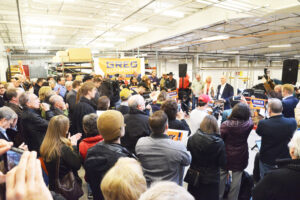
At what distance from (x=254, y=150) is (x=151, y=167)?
3236mm

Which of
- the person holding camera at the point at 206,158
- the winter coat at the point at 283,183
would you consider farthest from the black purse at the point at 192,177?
the winter coat at the point at 283,183

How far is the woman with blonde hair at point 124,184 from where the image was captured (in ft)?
2.51

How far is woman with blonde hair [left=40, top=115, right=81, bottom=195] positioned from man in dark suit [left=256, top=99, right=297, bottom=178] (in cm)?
204

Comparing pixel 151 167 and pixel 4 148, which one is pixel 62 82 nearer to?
pixel 151 167

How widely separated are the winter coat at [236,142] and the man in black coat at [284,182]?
0.77 metres

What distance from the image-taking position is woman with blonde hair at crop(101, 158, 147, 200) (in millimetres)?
765

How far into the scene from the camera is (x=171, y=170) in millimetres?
1502

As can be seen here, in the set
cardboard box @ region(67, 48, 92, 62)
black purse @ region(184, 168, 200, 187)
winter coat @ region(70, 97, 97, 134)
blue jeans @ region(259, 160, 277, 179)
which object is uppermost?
cardboard box @ region(67, 48, 92, 62)

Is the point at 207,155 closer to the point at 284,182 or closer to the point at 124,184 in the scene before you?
the point at 284,182

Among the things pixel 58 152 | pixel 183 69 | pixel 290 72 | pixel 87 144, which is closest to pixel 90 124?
pixel 87 144

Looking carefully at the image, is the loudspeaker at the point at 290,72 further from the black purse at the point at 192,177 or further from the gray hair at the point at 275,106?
the black purse at the point at 192,177

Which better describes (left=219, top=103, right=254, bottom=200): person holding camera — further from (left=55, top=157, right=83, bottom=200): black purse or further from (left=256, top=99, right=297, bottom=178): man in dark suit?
(left=55, top=157, right=83, bottom=200): black purse

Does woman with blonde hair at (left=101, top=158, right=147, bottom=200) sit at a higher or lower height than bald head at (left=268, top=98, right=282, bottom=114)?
lower

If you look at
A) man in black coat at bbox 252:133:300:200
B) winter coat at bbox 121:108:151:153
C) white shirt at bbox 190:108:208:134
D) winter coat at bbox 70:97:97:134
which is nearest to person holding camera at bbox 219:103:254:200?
white shirt at bbox 190:108:208:134
